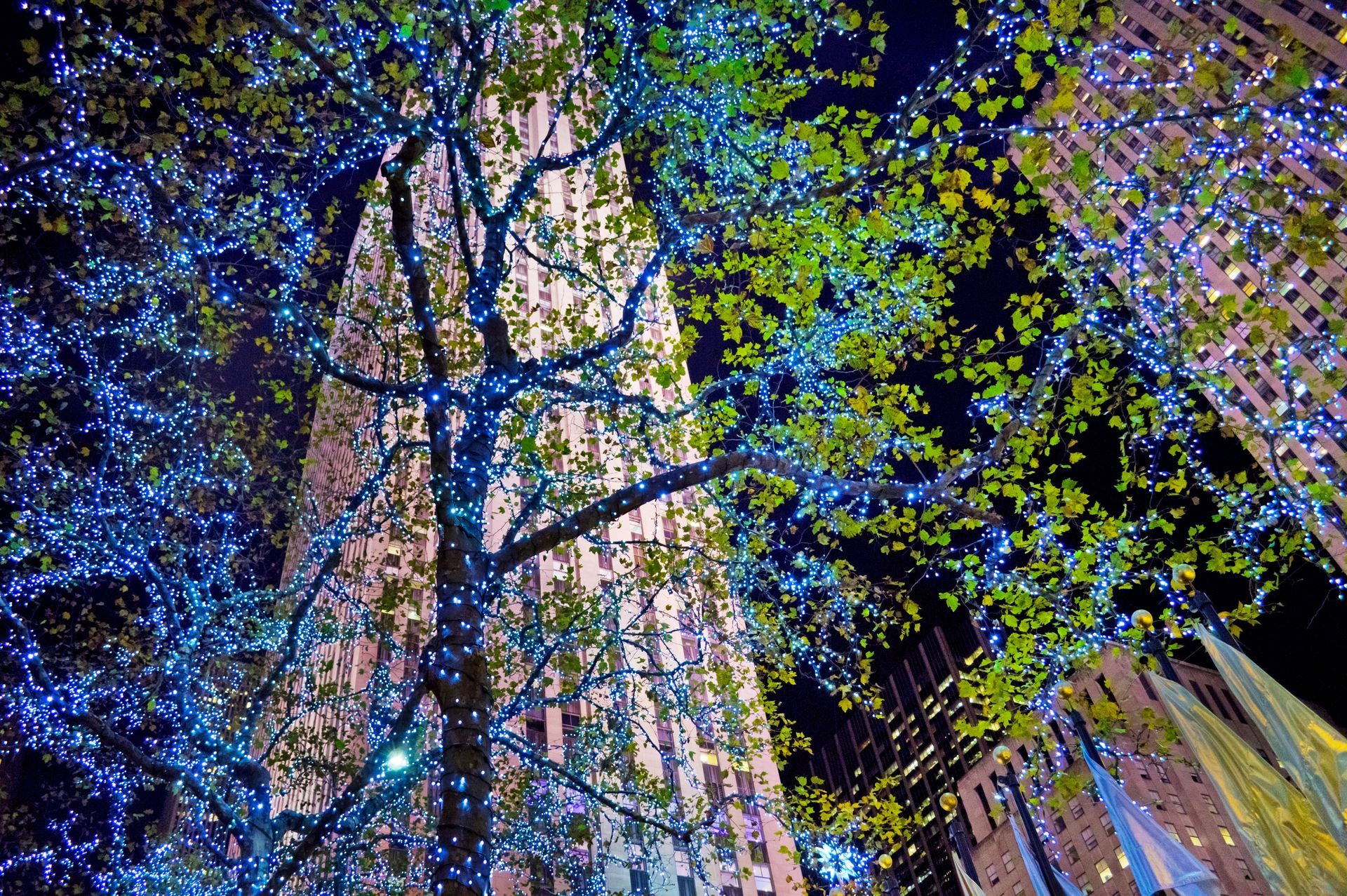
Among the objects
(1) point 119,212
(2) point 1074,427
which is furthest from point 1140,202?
(1) point 119,212

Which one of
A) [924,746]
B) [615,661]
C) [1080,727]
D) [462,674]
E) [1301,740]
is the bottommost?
[1301,740]

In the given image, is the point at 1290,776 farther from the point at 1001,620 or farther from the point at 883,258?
the point at 883,258

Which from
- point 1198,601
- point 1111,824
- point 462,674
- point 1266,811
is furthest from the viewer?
point 1111,824

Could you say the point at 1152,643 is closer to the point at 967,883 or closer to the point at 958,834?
the point at 958,834

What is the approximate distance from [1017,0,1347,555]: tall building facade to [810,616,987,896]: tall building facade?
4165 centimetres

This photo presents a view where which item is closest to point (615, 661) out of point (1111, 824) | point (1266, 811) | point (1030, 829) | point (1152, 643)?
point (1030, 829)

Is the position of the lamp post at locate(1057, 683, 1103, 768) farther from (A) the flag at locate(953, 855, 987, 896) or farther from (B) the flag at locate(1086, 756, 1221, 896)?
(A) the flag at locate(953, 855, 987, 896)

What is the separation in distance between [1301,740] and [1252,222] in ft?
20.0

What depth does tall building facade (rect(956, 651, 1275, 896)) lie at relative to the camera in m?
58.7

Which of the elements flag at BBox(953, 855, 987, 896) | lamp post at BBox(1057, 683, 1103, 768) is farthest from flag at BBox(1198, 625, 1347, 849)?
flag at BBox(953, 855, 987, 896)

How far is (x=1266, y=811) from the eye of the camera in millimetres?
10008

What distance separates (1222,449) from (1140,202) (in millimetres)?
76339

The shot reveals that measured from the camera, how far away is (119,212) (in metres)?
10.7

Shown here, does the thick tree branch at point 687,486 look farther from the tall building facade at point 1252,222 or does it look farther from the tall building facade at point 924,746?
the tall building facade at point 924,746
